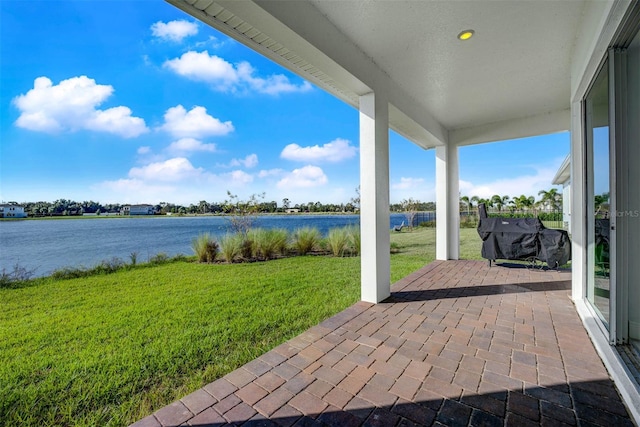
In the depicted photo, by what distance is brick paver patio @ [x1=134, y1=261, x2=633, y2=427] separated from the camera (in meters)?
1.50

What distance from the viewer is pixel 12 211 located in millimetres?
4262

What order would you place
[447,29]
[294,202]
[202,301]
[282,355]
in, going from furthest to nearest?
[294,202] < [202,301] < [447,29] < [282,355]

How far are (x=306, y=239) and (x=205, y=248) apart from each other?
2803 millimetres

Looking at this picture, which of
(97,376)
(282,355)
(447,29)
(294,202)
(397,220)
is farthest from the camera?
(397,220)

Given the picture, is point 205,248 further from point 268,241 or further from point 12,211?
point 12,211

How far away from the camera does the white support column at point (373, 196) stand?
3.45 meters

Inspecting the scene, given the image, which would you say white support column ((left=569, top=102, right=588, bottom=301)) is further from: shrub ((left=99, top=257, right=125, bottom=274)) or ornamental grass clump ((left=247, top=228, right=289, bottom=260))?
shrub ((left=99, top=257, right=125, bottom=274))

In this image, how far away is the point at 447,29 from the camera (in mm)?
2729

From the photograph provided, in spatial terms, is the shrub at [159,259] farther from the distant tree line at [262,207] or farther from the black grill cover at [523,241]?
the black grill cover at [523,241]

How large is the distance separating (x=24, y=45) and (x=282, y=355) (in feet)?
17.2

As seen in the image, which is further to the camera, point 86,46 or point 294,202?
point 294,202

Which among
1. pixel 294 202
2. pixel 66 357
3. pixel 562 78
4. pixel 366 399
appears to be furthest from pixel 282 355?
pixel 294 202

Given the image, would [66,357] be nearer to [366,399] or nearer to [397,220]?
[366,399]

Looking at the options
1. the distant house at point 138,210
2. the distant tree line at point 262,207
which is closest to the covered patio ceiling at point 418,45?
the distant tree line at point 262,207
